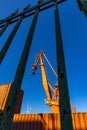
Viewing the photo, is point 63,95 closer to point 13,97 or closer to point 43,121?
point 13,97

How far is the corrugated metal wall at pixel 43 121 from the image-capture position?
11.6 m

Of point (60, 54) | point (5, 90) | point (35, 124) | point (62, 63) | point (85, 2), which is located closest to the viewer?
point (62, 63)

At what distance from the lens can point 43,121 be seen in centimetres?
1249

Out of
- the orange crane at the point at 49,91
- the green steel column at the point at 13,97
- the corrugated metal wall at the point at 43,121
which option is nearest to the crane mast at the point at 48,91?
the orange crane at the point at 49,91

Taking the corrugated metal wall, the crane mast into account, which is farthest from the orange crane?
the corrugated metal wall

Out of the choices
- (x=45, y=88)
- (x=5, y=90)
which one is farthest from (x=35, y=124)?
(x=45, y=88)

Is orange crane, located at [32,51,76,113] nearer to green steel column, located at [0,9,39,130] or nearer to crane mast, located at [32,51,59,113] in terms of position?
crane mast, located at [32,51,59,113]

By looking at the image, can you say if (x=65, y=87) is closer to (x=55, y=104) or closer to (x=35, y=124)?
(x=35, y=124)

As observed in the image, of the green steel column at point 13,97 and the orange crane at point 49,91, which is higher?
the orange crane at point 49,91

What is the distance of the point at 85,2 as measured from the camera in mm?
1835

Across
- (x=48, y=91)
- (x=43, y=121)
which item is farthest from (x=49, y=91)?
(x=43, y=121)

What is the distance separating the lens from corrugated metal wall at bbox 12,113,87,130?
11.6 metres

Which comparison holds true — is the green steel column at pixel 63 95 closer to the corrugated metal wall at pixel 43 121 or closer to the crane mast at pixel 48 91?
the corrugated metal wall at pixel 43 121

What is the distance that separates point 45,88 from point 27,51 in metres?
26.1
